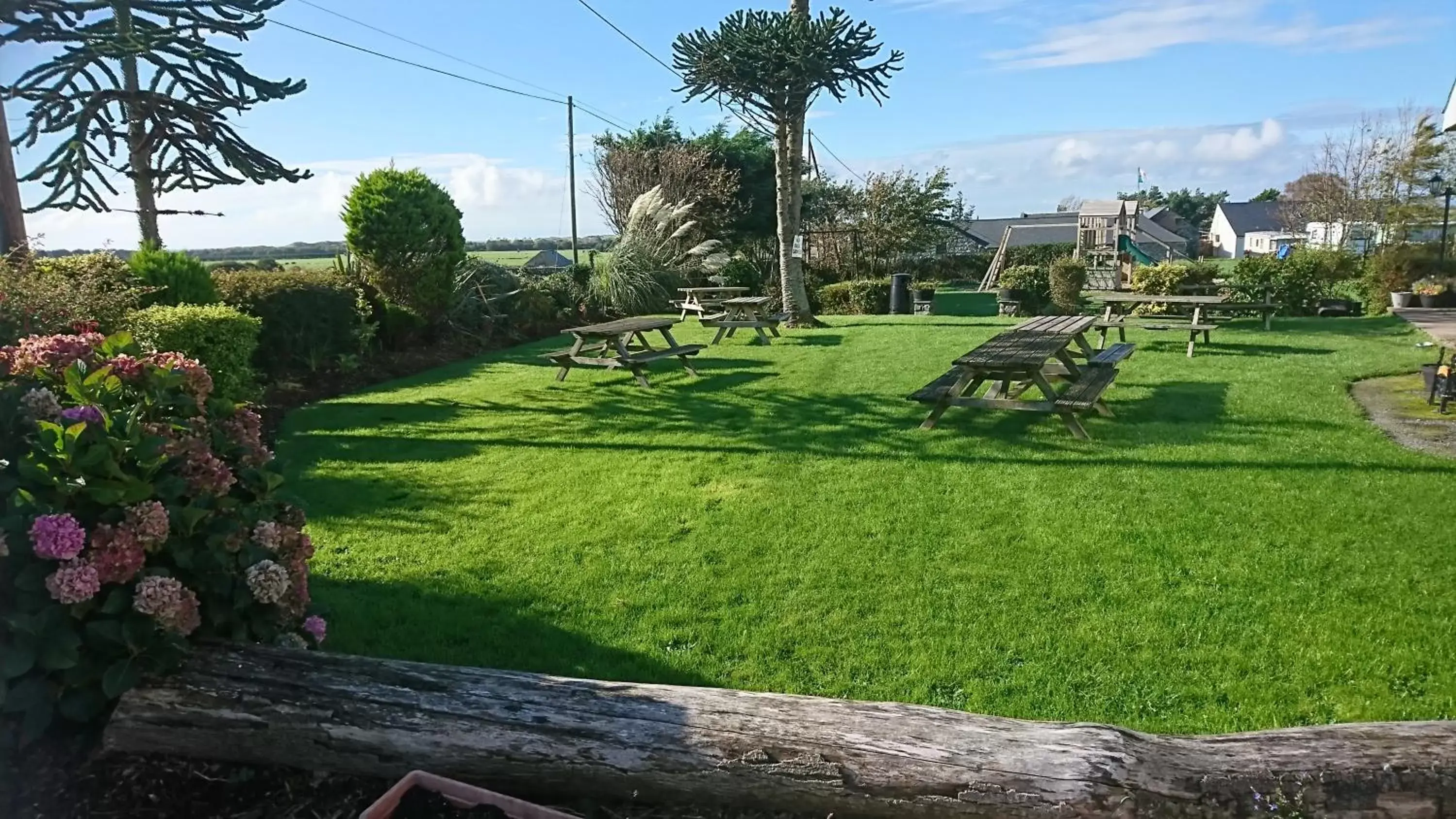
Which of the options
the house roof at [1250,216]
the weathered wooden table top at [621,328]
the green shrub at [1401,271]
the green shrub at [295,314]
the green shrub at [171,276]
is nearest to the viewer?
the green shrub at [171,276]

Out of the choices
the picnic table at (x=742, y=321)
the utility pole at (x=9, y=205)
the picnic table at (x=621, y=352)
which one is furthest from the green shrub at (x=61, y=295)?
the picnic table at (x=742, y=321)

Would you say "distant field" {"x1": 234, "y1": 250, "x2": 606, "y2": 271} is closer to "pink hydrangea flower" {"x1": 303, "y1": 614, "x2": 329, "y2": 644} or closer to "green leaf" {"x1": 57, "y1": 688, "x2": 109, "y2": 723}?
Answer: "pink hydrangea flower" {"x1": 303, "y1": 614, "x2": 329, "y2": 644}

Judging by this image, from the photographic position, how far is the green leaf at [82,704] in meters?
2.21

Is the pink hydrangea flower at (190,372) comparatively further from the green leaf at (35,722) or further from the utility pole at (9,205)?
the utility pole at (9,205)

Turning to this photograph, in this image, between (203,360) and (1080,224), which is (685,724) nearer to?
(203,360)

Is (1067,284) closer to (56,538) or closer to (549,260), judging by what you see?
(549,260)

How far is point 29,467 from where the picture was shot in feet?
7.27

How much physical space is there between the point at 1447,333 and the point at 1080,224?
27.4 m

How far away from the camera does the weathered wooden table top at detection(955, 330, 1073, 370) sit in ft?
20.6

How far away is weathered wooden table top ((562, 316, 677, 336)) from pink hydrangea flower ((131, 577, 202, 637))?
6.29 meters

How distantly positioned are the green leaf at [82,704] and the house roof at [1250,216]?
236ft

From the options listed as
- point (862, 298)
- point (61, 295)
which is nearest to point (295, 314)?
point (61, 295)

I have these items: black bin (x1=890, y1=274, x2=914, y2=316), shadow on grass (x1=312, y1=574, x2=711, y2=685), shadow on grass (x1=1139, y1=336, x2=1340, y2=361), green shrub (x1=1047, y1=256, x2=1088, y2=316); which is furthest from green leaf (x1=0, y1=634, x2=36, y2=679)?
green shrub (x1=1047, y1=256, x2=1088, y2=316)

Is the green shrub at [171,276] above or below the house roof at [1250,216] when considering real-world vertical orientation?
below
